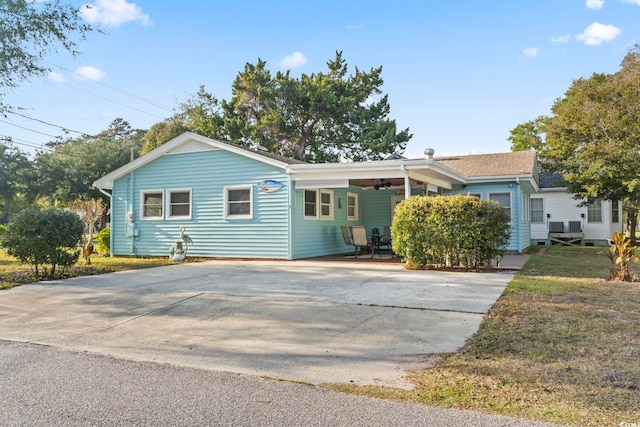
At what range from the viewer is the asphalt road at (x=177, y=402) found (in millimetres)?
2852

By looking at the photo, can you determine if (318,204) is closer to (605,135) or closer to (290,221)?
(290,221)

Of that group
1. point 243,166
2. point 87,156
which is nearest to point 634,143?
point 243,166

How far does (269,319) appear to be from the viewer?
5.82 meters

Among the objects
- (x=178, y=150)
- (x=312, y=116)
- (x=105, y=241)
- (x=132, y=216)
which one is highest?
(x=312, y=116)

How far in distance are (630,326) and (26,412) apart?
19.1ft

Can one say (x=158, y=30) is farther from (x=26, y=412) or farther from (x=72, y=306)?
(x=26, y=412)

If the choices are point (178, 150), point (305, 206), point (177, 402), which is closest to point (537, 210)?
point (305, 206)

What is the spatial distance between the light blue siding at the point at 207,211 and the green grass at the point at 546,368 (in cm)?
804

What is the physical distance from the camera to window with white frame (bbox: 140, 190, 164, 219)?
590 inches

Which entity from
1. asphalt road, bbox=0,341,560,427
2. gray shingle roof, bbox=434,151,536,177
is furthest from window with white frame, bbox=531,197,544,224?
asphalt road, bbox=0,341,560,427

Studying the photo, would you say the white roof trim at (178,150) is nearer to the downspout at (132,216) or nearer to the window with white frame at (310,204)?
the downspout at (132,216)

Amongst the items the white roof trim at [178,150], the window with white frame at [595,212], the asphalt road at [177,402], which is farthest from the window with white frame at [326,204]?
the window with white frame at [595,212]

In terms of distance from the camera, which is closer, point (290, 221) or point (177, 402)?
point (177, 402)

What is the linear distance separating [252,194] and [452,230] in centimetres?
626
